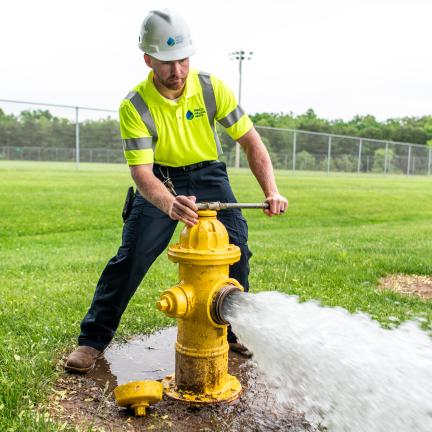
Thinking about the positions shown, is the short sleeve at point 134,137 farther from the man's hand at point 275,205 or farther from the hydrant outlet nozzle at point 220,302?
the hydrant outlet nozzle at point 220,302

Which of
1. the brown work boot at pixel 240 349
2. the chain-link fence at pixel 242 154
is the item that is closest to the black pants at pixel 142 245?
the brown work boot at pixel 240 349

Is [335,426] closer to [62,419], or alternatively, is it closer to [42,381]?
[62,419]

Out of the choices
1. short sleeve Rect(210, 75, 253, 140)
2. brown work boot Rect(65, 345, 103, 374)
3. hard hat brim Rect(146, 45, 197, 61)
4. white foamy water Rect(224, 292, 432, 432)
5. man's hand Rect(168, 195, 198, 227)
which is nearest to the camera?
white foamy water Rect(224, 292, 432, 432)

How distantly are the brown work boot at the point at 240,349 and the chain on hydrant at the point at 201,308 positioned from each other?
55 centimetres

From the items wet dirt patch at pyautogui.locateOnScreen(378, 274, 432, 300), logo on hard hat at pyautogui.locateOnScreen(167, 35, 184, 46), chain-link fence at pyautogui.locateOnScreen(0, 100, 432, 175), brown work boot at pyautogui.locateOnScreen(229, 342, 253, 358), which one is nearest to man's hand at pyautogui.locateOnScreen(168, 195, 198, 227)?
logo on hard hat at pyautogui.locateOnScreen(167, 35, 184, 46)

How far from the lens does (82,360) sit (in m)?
3.02

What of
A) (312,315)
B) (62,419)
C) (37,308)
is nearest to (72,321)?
(37,308)

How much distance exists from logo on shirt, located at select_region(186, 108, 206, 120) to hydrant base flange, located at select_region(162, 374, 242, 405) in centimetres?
127

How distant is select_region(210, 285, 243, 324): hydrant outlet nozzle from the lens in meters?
2.54

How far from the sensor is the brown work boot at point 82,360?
9.85 ft

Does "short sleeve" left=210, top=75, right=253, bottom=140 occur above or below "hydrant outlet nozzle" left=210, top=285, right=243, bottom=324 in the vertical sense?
above

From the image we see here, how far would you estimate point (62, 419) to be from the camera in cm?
249

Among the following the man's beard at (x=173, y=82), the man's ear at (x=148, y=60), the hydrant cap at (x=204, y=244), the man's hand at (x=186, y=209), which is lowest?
the hydrant cap at (x=204, y=244)

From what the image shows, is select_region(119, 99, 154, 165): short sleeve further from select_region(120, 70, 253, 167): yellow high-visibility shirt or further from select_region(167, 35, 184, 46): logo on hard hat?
select_region(167, 35, 184, 46): logo on hard hat
